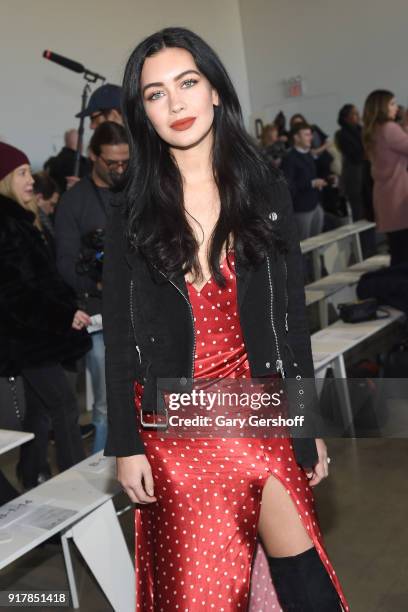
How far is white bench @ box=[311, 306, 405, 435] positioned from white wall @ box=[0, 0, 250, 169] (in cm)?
491

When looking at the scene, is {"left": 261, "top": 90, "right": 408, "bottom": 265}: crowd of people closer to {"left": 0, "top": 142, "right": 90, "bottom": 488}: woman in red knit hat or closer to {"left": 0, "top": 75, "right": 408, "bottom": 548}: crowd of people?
{"left": 0, "top": 75, "right": 408, "bottom": 548}: crowd of people

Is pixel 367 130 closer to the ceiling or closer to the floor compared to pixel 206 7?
closer to the floor

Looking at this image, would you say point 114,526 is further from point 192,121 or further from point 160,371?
point 192,121

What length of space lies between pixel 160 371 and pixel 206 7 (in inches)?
443

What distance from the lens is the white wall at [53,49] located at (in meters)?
8.37

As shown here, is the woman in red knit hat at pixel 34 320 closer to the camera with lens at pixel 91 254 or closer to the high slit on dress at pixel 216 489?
the camera with lens at pixel 91 254

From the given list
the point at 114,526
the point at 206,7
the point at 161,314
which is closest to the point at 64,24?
the point at 206,7

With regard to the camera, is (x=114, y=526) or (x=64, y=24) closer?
(x=114, y=526)

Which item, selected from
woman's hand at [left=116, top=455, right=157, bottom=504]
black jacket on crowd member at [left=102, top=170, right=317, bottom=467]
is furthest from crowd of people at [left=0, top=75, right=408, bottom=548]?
woman's hand at [left=116, top=455, right=157, bottom=504]

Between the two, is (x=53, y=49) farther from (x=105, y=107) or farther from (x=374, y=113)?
(x=105, y=107)

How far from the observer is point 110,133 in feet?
11.6

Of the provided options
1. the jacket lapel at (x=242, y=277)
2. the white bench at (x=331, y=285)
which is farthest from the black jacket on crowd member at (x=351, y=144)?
the jacket lapel at (x=242, y=277)

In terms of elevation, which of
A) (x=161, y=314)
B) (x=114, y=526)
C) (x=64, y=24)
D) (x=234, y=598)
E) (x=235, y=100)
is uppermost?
(x=64, y=24)

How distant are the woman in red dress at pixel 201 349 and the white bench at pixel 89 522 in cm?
85
